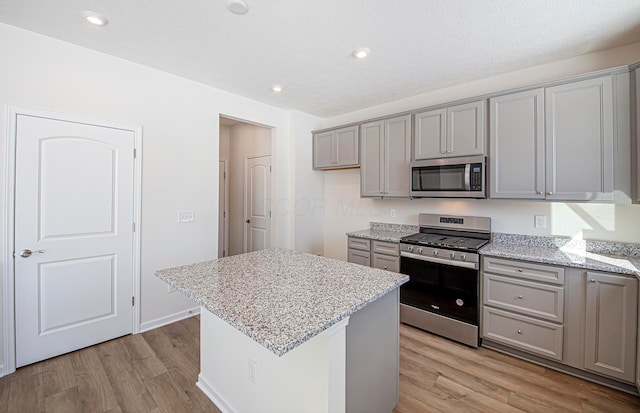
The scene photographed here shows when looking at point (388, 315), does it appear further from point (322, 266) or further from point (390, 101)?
point (390, 101)

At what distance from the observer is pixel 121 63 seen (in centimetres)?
261

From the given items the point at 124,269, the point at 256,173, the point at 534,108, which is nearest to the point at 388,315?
the point at 534,108

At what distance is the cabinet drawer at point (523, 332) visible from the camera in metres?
2.18

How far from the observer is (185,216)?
308cm

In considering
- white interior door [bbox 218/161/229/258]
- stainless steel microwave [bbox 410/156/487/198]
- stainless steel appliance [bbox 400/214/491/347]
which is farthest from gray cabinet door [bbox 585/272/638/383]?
white interior door [bbox 218/161/229/258]

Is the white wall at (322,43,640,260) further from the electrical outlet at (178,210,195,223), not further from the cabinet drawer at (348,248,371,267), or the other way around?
the electrical outlet at (178,210,195,223)

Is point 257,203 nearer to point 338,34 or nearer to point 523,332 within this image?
point 338,34

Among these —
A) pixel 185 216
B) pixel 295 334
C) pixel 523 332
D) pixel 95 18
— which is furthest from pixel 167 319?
pixel 523 332

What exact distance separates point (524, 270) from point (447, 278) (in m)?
0.62

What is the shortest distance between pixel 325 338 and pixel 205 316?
1.08 metres

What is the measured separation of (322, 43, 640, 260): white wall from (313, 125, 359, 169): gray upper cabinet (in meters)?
0.35

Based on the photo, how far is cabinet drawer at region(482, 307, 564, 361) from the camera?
7.17 ft

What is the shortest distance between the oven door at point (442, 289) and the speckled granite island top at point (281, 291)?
120 cm

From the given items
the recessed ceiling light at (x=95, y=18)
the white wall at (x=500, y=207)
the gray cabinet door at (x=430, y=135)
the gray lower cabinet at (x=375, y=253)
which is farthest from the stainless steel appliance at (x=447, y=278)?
the recessed ceiling light at (x=95, y=18)
